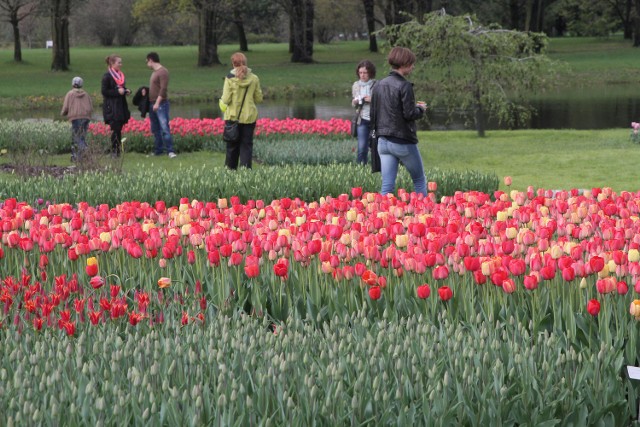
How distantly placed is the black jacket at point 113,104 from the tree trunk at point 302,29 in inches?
1550

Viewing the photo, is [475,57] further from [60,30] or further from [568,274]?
[60,30]

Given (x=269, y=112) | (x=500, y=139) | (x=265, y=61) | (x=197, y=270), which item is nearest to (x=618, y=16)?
(x=265, y=61)

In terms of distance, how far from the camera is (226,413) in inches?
143

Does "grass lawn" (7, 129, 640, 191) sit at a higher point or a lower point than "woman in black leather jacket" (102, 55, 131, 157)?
lower

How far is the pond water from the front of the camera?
95.9ft

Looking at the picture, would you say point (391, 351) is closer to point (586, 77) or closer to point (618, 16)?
point (586, 77)

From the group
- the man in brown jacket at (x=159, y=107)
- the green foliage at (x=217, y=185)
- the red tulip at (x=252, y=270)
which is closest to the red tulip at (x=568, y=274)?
the red tulip at (x=252, y=270)

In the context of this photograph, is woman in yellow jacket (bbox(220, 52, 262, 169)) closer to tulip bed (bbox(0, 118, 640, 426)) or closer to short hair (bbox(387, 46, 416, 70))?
short hair (bbox(387, 46, 416, 70))

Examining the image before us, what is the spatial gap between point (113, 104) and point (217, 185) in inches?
282

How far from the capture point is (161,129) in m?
18.9

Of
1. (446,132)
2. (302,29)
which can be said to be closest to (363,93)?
(446,132)

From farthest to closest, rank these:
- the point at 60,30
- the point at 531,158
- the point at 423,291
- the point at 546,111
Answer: the point at 60,30, the point at 546,111, the point at 531,158, the point at 423,291

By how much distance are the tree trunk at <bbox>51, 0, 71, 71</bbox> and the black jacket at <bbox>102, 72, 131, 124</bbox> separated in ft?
107

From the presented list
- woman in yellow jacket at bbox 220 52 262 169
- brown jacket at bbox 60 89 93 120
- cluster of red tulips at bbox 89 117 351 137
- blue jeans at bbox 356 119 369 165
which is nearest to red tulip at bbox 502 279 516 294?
woman in yellow jacket at bbox 220 52 262 169
